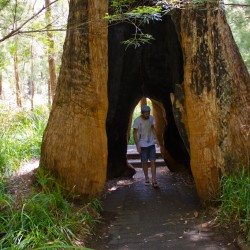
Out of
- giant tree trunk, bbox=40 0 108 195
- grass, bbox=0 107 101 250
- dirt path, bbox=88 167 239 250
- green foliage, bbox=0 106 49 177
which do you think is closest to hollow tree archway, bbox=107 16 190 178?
dirt path, bbox=88 167 239 250

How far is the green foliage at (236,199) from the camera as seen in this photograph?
14.6 ft

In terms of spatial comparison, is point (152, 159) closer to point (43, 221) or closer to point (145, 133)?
point (145, 133)

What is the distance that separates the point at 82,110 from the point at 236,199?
8.68 ft

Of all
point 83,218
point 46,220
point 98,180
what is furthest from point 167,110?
point 46,220

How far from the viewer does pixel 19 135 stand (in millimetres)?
8117

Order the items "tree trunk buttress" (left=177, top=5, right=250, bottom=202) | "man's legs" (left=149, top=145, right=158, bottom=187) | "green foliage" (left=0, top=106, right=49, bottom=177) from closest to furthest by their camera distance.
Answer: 1. "tree trunk buttress" (left=177, top=5, right=250, bottom=202)
2. "green foliage" (left=0, top=106, right=49, bottom=177)
3. "man's legs" (left=149, top=145, right=158, bottom=187)

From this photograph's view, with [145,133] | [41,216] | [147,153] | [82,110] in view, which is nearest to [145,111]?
[145,133]

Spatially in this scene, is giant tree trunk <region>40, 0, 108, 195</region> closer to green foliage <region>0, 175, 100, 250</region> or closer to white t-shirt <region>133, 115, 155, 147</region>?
green foliage <region>0, 175, 100, 250</region>

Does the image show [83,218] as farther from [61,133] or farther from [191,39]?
[191,39]

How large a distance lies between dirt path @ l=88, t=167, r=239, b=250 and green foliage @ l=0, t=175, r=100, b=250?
33cm

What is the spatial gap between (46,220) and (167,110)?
5082 mm

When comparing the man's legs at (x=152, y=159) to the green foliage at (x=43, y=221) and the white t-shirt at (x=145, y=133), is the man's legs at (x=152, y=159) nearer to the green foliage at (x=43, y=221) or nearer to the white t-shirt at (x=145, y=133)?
the white t-shirt at (x=145, y=133)

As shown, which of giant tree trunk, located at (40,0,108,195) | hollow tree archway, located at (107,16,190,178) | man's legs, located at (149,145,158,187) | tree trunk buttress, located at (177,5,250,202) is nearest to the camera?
tree trunk buttress, located at (177,5,250,202)

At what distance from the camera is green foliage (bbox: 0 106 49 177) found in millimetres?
6370
